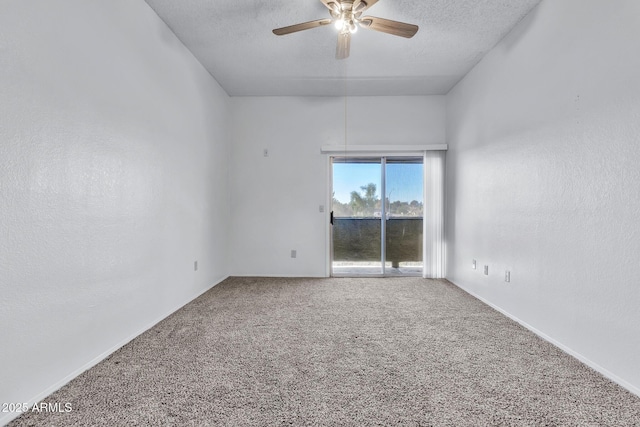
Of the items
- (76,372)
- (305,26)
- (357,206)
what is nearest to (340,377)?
(76,372)

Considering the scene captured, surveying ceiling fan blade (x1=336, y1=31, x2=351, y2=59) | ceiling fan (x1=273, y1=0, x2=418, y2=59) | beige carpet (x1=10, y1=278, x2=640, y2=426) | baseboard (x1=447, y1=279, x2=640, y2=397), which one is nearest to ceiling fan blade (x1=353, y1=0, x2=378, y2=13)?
ceiling fan (x1=273, y1=0, x2=418, y2=59)

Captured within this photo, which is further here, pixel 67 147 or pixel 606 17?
pixel 606 17

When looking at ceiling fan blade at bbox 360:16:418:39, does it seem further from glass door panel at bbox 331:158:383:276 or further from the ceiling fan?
glass door panel at bbox 331:158:383:276

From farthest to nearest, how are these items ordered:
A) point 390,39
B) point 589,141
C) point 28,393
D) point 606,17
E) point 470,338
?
point 390,39, point 470,338, point 589,141, point 606,17, point 28,393

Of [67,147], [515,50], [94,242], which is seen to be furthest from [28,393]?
[515,50]

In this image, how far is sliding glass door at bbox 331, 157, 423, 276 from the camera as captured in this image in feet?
15.4

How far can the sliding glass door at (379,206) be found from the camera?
470 cm

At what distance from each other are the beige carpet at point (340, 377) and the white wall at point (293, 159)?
1.72 metres

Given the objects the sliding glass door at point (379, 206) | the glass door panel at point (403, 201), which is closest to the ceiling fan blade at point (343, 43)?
the sliding glass door at point (379, 206)

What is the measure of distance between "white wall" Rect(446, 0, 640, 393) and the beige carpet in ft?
0.95

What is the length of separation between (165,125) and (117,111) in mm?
652

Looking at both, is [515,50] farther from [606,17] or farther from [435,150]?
[435,150]

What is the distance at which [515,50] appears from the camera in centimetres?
282

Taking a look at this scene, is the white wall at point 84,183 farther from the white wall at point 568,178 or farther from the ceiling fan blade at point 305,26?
Answer: the white wall at point 568,178
